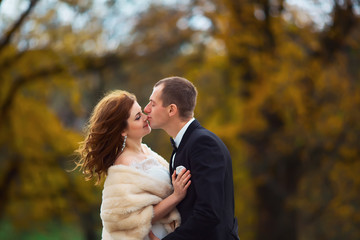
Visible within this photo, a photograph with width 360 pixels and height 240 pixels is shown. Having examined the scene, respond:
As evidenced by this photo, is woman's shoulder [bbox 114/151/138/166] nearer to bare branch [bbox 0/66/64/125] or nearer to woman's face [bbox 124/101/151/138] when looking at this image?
woman's face [bbox 124/101/151/138]

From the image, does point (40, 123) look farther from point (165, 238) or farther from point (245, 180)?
point (165, 238)

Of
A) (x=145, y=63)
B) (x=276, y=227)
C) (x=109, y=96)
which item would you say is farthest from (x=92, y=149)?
(x=145, y=63)

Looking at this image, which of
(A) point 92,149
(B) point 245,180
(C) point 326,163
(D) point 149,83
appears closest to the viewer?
(A) point 92,149

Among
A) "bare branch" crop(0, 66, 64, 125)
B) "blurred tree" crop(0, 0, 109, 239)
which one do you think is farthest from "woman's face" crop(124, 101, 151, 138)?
"bare branch" crop(0, 66, 64, 125)

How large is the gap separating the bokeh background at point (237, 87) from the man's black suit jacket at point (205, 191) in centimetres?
701

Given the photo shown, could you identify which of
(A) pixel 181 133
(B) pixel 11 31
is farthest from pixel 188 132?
(B) pixel 11 31

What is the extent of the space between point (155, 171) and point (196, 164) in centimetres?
39

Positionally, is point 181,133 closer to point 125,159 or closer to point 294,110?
point 125,159

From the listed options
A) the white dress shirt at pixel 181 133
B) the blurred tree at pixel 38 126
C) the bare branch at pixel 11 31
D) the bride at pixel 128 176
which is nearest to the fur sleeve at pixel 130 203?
the bride at pixel 128 176

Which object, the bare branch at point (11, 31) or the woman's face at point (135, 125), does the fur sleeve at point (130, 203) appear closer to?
the woman's face at point (135, 125)

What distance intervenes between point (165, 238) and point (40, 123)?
8902 millimetres

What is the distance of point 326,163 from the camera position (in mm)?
9680

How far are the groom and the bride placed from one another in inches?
3.8

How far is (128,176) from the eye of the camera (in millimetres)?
2717
